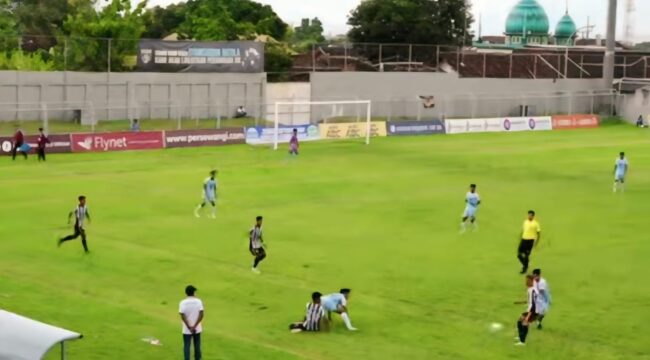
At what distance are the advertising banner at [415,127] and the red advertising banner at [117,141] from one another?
54.3ft

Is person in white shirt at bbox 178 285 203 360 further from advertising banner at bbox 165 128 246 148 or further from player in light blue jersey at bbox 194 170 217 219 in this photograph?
→ advertising banner at bbox 165 128 246 148

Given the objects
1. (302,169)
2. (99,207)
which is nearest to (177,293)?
(99,207)

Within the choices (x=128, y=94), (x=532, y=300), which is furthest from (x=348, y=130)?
(x=532, y=300)

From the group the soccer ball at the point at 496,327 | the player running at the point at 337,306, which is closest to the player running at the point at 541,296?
the soccer ball at the point at 496,327

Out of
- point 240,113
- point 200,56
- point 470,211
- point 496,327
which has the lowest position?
point 496,327

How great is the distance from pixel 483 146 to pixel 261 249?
3923 cm

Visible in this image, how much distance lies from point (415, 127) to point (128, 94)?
18.6m

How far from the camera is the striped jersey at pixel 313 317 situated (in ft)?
74.6

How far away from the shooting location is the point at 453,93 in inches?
3506

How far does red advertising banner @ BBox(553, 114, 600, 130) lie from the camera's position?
80.6 m

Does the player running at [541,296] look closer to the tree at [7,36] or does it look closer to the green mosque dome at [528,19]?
the tree at [7,36]

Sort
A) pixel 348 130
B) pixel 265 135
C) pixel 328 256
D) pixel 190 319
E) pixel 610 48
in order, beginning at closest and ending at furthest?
pixel 190 319 < pixel 328 256 < pixel 265 135 < pixel 348 130 < pixel 610 48

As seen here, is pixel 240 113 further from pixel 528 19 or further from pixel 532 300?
pixel 528 19

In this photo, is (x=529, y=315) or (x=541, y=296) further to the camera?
(x=541, y=296)
